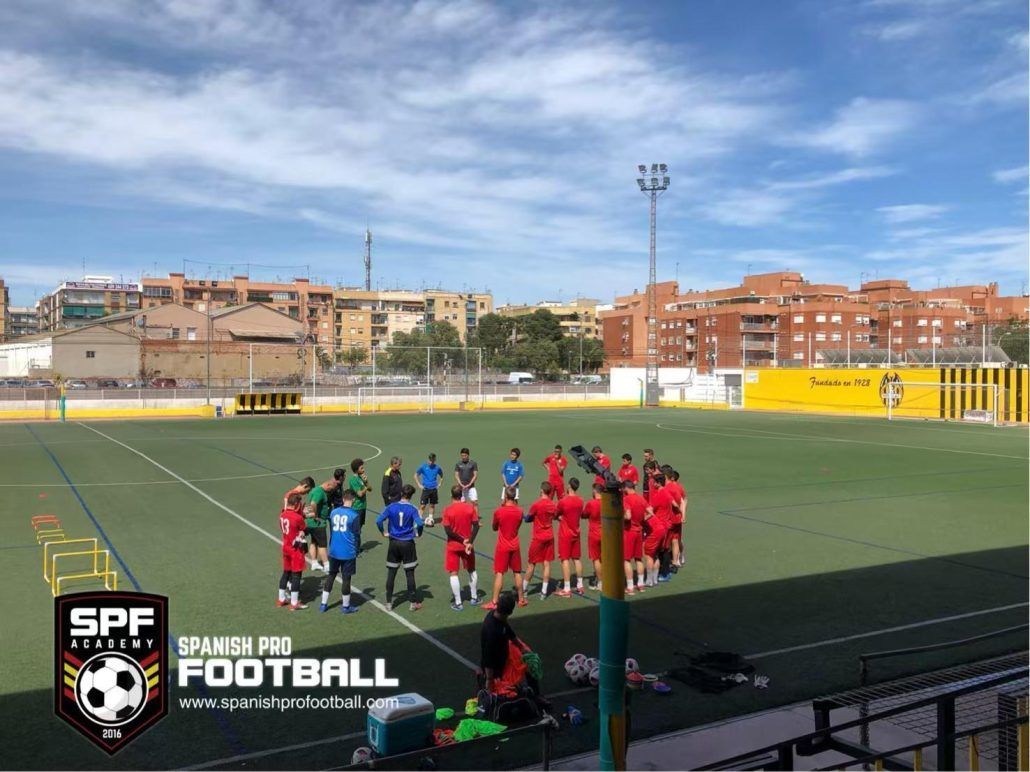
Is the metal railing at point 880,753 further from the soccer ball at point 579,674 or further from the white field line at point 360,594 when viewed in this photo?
the white field line at point 360,594

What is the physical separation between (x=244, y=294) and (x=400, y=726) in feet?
405

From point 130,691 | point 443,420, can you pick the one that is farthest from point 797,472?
point 443,420

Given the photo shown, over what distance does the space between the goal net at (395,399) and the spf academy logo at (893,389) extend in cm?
3080

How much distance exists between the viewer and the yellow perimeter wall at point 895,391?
4806 cm

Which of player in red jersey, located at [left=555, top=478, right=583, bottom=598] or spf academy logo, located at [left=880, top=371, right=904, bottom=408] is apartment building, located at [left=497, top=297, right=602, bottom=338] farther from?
player in red jersey, located at [left=555, top=478, right=583, bottom=598]

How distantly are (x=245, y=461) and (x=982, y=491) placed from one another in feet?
76.7

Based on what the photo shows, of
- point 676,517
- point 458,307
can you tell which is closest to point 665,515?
point 676,517

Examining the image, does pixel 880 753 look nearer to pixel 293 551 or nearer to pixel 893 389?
pixel 293 551

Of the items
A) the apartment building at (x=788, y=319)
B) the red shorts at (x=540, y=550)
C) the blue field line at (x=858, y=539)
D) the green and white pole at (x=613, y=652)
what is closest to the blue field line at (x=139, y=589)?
the green and white pole at (x=613, y=652)

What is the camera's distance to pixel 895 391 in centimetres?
5300

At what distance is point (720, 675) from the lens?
30.0 ft

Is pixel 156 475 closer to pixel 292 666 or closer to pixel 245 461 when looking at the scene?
pixel 245 461

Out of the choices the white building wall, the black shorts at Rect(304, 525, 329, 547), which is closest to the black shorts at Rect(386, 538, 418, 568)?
the black shorts at Rect(304, 525, 329, 547)

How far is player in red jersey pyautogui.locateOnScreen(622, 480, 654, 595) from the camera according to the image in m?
12.2
